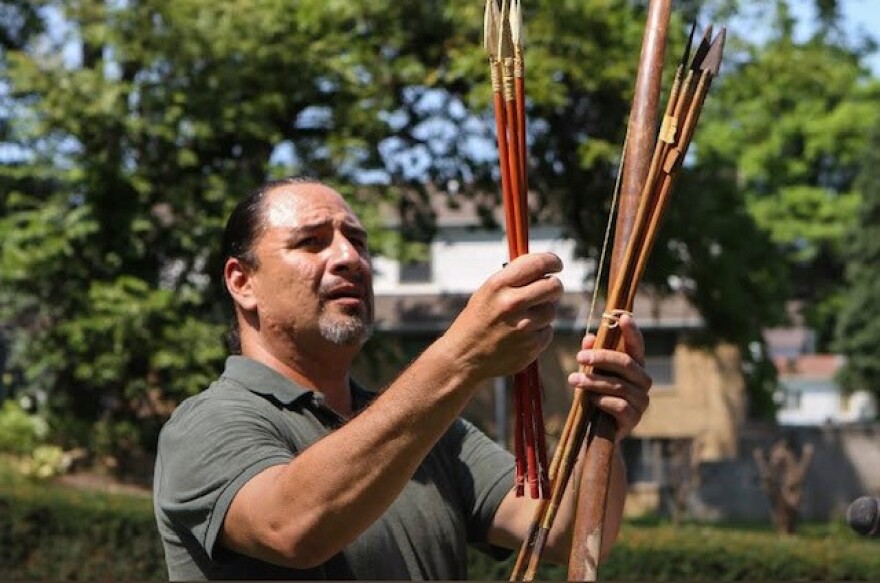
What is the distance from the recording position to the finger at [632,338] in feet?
8.26

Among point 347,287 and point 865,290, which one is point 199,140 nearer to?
point 347,287

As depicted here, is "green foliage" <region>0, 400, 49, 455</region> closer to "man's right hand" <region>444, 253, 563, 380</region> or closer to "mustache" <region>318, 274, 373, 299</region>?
"mustache" <region>318, 274, 373, 299</region>

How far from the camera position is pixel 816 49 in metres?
19.5

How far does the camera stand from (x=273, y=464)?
2740 mm

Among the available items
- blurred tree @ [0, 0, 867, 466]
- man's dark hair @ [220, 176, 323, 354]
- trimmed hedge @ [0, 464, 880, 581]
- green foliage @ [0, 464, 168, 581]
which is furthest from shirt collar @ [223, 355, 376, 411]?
blurred tree @ [0, 0, 867, 466]

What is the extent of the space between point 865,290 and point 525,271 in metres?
40.8

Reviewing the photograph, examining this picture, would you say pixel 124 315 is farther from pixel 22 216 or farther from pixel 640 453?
pixel 640 453

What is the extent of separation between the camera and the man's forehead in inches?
131

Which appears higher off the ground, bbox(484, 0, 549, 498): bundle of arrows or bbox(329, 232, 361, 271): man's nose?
bbox(484, 0, 549, 498): bundle of arrows

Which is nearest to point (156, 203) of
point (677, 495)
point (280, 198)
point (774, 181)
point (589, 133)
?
point (589, 133)

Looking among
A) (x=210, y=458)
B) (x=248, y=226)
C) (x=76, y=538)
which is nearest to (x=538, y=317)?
(x=210, y=458)

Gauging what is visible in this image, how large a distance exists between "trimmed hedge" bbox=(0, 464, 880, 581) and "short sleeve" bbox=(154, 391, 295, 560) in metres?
7.82

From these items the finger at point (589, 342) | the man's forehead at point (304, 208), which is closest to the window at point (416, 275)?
the man's forehead at point (304, 208)

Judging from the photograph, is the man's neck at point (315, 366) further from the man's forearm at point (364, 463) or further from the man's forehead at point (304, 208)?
the man's forearm at point (364, 463)
